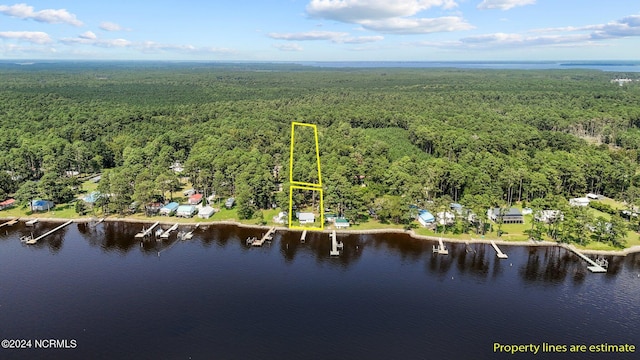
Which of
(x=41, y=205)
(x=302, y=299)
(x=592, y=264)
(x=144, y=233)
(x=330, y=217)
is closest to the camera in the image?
(x=302, y=299)

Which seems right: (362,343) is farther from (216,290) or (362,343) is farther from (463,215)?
(463,215)

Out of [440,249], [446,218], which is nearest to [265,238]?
[440,249]

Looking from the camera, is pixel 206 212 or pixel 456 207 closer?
pixel 206 212

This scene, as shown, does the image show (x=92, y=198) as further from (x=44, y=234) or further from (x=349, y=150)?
(x=349, y=150)

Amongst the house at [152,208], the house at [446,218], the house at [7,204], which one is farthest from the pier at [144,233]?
the house at [446,218]

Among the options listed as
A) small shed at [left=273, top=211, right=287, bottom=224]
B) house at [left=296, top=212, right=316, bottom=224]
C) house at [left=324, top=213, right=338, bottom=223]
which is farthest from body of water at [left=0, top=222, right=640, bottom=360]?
house at [left=324, top=213, right=338, bottom=223]

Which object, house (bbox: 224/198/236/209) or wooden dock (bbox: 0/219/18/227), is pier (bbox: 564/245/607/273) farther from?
wooden dock (bbox: 0/219/18/227)

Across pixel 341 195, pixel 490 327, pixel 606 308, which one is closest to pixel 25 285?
pixel 341 195
